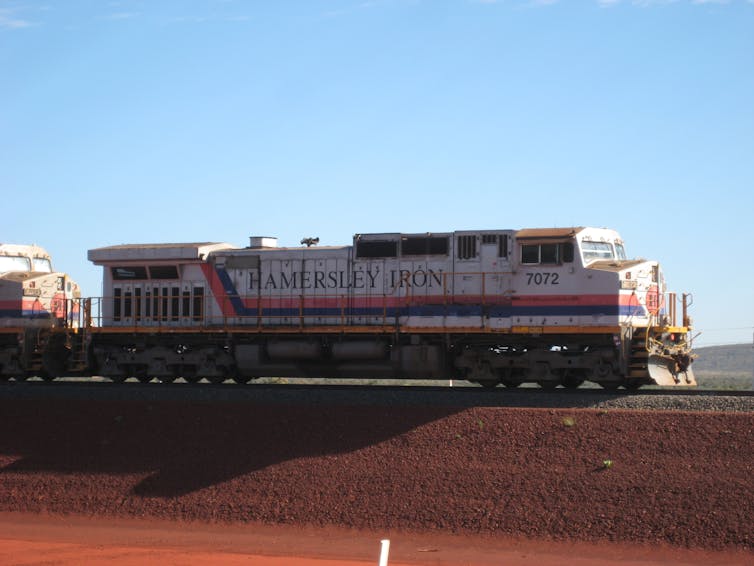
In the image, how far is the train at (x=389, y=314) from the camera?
19.8 meters

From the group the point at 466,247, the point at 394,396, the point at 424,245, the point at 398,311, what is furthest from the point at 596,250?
the point at 394,396

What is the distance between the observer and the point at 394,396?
1867 centimetres

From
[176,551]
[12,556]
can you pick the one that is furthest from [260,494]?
[12,556]

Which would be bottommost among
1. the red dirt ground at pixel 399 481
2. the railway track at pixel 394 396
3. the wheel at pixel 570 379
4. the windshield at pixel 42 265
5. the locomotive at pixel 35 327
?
the red dirt ground at pixel 399 481

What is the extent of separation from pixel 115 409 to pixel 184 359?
11.5 ft

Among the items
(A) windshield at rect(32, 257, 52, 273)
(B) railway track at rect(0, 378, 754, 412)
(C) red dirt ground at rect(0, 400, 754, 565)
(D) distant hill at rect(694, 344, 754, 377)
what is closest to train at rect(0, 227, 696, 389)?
(B) railway track at rect(0, 378, 754, 412)

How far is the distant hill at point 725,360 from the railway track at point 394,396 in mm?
103588

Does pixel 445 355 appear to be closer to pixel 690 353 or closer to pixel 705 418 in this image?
pixel 690 353

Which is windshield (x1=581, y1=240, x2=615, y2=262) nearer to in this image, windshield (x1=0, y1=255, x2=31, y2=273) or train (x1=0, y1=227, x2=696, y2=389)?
train (x1=0, y1=227, x2=696, y2=389)

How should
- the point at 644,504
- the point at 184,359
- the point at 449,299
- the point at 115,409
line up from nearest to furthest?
the point at 644,504
the point at 115,409
the point at 449,299
the point at 184,359

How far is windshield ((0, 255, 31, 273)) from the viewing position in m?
26.3

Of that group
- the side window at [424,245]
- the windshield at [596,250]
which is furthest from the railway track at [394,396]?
the side window at [424,245]

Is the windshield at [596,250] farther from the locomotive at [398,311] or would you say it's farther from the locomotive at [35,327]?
the locomotive at [35,327]

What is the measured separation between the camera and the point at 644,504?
47.5ft
